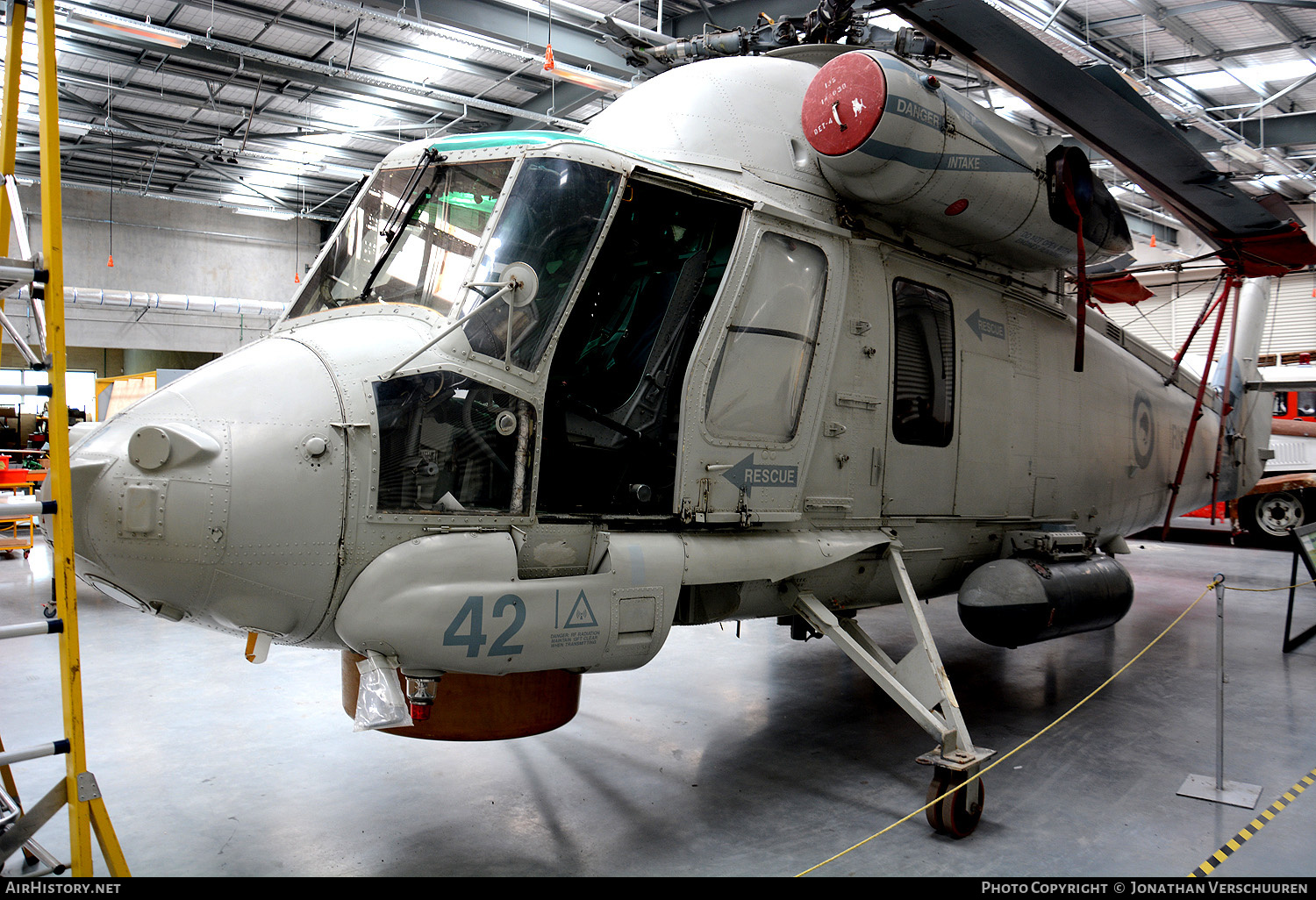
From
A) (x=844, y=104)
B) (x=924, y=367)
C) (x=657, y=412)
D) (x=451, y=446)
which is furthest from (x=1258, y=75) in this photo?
(x=451, y=446)

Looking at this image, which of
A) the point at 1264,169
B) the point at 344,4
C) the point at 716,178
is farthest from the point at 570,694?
the point at 1264,169

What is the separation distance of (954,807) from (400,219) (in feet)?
12.1

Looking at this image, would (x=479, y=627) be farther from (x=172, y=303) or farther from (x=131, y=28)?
(x=172, y=303)

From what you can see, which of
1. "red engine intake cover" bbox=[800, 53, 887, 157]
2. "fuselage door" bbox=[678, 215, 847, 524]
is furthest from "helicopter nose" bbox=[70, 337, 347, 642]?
"red engine intake cover" bbox=[800, 53, 887, 157]

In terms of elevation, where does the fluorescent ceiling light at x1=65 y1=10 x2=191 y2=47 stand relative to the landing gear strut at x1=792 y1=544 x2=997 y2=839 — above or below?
above

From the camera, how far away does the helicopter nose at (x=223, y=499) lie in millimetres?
→ 3062

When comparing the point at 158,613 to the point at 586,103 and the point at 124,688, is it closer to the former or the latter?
the point at 124,688

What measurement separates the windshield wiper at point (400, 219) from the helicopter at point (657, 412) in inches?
0.5

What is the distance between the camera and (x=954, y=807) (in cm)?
412

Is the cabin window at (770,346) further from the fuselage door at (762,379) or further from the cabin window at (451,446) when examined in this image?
the cabin window at (451,446)

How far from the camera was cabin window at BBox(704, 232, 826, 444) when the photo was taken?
4.26m

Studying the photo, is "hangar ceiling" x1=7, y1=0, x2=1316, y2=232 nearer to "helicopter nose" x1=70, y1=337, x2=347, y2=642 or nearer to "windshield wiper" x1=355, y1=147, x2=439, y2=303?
"windshield wiper" x1=355, y1=147, x2=439, y2=303

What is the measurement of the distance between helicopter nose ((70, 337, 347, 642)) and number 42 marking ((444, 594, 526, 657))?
19.4 inches

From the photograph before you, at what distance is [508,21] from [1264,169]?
44.5 ft
